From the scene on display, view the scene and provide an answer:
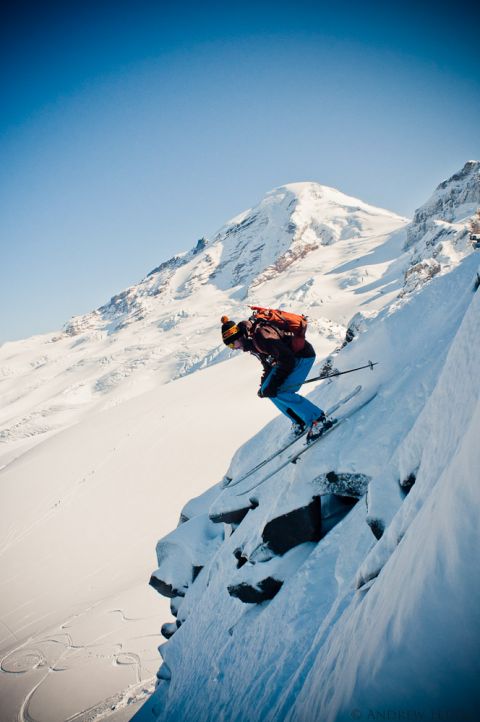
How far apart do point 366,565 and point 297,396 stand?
9.44 feet

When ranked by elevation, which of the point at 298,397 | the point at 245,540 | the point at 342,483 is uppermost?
the point at 298,397

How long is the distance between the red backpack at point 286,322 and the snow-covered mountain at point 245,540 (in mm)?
1160

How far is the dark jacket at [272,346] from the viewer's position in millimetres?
4973

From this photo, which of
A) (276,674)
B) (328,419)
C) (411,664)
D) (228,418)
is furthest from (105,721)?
(228,418)

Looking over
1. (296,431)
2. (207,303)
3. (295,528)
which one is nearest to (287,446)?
(296,431)

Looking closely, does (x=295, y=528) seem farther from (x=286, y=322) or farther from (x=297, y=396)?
(x=286, y=322)

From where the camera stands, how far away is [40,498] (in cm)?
1795

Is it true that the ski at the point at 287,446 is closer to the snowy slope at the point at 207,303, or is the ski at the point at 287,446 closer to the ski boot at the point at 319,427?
the ski boot at the point at 319,427

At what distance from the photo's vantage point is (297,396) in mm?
5383

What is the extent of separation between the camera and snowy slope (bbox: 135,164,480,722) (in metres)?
1.34

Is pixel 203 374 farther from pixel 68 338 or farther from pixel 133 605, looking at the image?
pixel 68 338

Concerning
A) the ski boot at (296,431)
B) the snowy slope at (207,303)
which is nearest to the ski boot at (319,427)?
the ski boot at (296,431)

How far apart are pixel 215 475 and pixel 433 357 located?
37.9 ft

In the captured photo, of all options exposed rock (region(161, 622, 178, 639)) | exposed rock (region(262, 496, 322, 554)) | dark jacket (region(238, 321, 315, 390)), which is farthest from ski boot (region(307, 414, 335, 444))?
exposed rock (region(161, 622, 178, 639))
